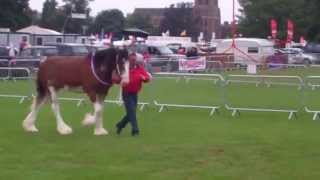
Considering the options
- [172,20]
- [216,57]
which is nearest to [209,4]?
[172,20]

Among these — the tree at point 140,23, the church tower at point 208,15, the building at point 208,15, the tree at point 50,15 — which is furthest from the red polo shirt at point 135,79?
the church tower at point 208,15

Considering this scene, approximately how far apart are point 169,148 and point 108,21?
12654 centimetres

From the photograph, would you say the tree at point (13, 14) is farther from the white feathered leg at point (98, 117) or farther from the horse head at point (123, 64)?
the horse head at point (123, 64)

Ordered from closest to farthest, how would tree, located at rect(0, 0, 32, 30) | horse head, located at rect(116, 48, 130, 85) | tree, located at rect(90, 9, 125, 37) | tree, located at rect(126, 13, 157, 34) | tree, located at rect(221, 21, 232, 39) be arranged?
horse head, located at rect(116, 48, 130, 85) < tree, located at rect(0, 0, 32, 30) < tree, located at rect(90, 9, 125, 37) < tree, located at rect(126, 13, 157, 34) < tree, located at rect(221, 21, 232, 39)

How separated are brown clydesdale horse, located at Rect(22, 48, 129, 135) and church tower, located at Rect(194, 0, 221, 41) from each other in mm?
142911

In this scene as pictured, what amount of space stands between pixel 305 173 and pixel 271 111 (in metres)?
9.56

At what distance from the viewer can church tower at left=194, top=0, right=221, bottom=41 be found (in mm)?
160375

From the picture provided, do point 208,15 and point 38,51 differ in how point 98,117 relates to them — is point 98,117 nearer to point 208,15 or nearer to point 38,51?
point 38,51

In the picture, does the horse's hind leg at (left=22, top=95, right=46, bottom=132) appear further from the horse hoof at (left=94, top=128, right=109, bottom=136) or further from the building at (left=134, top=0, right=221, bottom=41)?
the building at (left=134, top=0, right=221, bottom=41)

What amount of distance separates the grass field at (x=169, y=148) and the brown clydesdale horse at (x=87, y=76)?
0.39 m

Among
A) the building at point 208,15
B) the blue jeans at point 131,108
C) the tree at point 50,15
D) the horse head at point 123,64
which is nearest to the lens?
the horse head at point 123,64

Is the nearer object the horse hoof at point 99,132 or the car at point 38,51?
the horse hoof at point 99,132

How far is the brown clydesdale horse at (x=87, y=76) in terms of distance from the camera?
14742mm

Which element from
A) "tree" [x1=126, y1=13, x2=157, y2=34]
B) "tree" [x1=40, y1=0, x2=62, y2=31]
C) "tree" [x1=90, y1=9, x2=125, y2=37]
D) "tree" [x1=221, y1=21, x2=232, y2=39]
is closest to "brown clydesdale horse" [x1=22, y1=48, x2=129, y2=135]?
"tree" [x1=90, y1=9, x2=125, y2=37]
